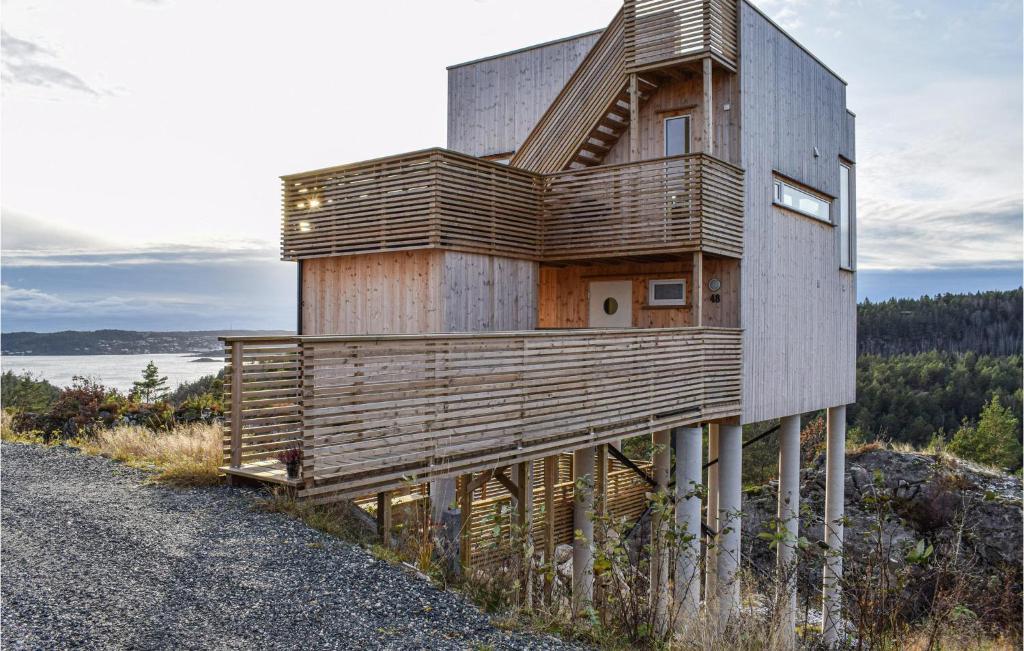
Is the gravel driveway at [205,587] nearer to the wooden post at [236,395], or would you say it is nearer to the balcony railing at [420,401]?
the wooden post at [236,395]

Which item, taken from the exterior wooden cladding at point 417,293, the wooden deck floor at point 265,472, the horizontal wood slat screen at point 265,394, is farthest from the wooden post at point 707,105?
the wooden deck floor at point 265,472

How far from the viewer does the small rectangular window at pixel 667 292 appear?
14711 millimetres

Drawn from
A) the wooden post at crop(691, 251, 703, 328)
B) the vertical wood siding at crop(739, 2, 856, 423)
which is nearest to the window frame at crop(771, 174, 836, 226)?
the vertical wood siding at crop(739, 2, 856, 423)

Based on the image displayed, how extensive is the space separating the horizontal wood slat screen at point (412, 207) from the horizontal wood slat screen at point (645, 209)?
22.8 inches

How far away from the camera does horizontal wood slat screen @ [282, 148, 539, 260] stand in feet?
40.5

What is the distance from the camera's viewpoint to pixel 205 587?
18.8ft

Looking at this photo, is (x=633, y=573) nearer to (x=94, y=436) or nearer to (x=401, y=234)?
(x=401, y=234)

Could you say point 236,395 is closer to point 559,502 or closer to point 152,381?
point 559,502

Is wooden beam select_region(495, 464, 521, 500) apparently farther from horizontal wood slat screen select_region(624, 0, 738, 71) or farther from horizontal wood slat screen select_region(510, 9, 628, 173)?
horizontal wood slat screen select_region(624, 0, 738, 71)

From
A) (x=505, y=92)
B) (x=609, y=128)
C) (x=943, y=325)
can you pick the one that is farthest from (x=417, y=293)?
(x=943, y=325)

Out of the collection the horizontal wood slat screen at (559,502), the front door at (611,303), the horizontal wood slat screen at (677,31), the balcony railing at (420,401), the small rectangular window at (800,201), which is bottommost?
the horizontal wood slat screen at (559,502)

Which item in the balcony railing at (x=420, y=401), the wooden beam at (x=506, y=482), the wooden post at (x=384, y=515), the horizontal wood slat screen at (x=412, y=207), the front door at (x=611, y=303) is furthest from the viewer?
the front door at (x=611, y=303)

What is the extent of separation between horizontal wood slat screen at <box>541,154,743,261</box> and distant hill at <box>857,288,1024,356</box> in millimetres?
70564

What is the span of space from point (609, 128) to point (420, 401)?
9508mm
